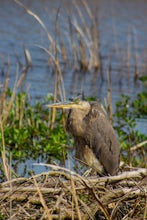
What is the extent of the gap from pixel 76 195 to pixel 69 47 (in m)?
12.3

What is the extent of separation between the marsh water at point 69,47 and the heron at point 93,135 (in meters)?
1.08

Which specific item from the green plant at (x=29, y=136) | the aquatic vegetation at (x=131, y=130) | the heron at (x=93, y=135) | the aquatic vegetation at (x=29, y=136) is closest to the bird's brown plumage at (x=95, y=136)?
the heron at (x=93, y=135)

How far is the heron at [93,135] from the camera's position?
7109 millimetres

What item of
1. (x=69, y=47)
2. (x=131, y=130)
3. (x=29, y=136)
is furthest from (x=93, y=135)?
(x=69, y=47)

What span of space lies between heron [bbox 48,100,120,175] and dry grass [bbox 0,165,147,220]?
121 cm

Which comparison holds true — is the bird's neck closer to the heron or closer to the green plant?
the heron

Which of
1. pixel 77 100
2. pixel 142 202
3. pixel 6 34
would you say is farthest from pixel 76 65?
pixel 142 202

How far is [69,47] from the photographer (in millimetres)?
17422

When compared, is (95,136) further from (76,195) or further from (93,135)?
(76,195)

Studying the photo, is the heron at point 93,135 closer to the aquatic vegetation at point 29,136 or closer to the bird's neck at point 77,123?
the bird's neck at point 77,123

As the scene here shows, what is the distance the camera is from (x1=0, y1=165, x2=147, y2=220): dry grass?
530 cm

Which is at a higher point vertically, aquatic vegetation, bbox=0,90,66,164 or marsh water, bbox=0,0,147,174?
marsh water, bbox=0,0,147,174

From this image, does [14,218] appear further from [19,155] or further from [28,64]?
[28,64]

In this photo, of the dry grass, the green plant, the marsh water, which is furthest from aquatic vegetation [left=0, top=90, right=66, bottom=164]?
the dry grass
